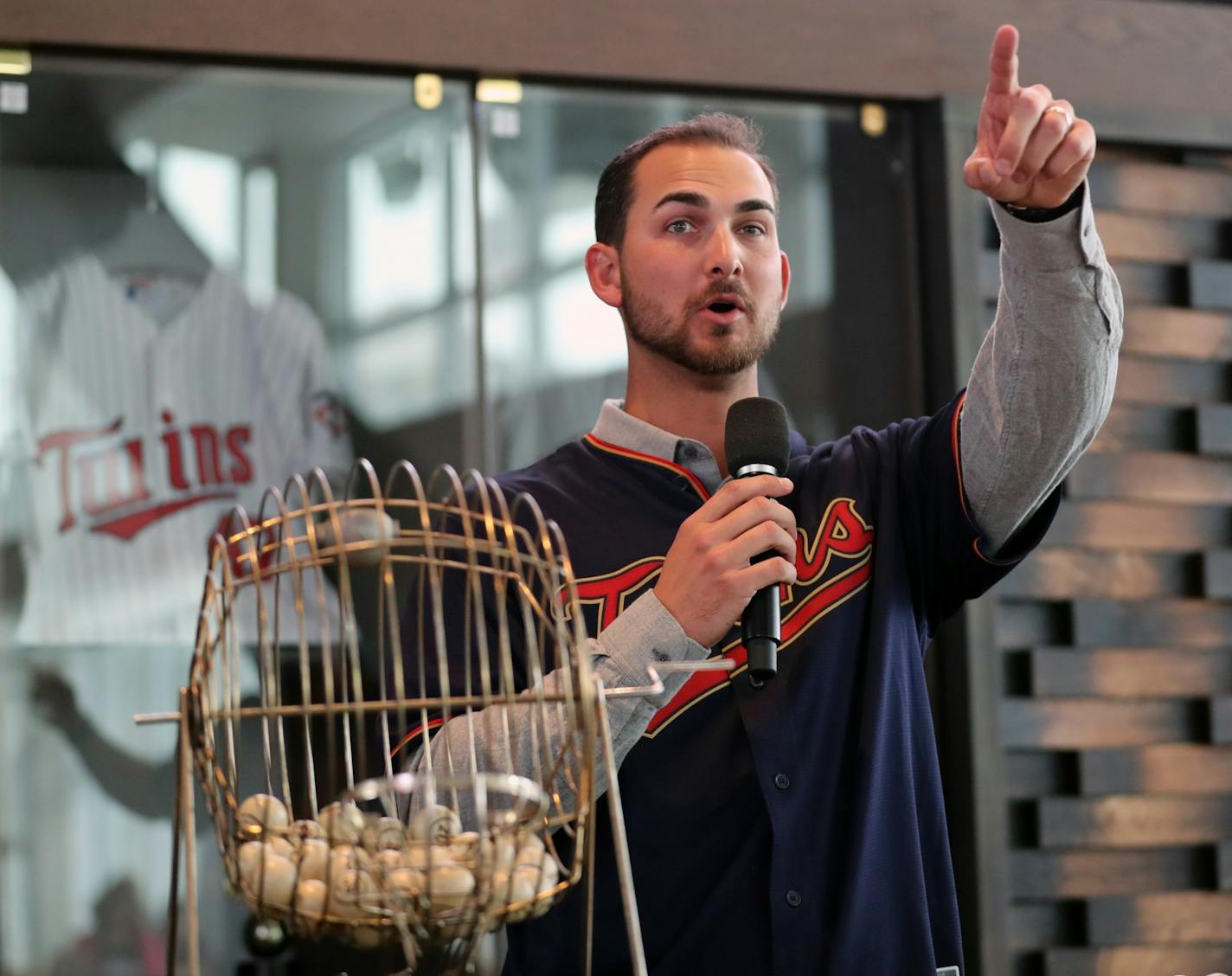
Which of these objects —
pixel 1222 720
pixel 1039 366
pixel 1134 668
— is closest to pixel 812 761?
pixel 1039 366

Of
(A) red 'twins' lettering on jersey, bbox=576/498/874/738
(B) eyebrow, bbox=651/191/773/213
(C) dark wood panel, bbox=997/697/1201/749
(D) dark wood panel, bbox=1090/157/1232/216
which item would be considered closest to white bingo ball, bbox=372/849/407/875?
(A) red 'twins' lettering on jersey, bbox=576/498/874/738

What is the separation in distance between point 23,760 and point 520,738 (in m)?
1.48

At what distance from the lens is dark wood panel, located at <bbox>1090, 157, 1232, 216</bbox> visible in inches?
116

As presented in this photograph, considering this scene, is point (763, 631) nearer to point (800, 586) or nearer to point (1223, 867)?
point (800, 586)

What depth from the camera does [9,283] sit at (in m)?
2.60

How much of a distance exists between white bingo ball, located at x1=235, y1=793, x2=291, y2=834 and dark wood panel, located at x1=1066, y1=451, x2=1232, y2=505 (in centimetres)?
207

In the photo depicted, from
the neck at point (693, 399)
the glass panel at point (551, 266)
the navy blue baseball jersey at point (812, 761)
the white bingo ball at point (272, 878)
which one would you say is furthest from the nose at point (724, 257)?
the glass panel at point (551, 266)

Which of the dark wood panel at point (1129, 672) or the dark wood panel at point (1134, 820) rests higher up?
the dark wood panel at point (1129, 672)

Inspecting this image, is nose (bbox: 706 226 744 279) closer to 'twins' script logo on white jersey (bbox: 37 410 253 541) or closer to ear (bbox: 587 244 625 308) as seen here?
ear (bbox: 587 244 625 308)

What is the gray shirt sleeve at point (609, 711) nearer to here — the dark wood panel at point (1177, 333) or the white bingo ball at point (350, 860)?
the white bingo ball at point (350, 860)

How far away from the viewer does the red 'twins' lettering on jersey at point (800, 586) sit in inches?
60.1

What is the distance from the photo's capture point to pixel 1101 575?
2838mm

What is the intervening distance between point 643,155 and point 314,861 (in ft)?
3.41

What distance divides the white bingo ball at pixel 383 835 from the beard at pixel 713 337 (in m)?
0.75
